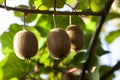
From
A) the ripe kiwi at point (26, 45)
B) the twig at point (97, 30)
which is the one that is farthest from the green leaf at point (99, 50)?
the ripe kiwi at point (26, 45)

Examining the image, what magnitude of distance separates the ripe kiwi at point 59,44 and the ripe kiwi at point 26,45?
0.04 metres

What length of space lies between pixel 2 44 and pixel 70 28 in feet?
1.40

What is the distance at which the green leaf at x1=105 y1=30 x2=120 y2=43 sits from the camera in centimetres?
163

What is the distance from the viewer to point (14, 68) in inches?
54.3

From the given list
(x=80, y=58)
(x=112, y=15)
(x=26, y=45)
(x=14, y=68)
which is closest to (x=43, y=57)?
(x=14, y=68)

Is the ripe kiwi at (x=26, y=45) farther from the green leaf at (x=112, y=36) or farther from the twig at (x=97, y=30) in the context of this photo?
the green leaf at (x=112, y=36)

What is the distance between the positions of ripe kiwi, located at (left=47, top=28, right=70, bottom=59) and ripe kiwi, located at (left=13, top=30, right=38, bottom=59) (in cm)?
4

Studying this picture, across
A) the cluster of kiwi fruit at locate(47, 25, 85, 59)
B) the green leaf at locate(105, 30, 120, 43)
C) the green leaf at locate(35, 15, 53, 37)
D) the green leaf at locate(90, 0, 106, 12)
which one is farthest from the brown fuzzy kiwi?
the green leaf at locate(105, 30, 120, 43)

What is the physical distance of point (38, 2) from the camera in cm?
111

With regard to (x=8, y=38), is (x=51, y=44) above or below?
above

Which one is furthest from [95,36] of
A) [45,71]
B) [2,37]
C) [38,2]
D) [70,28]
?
[2,37]

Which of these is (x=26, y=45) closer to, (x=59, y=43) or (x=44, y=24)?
(x=59, y=43)

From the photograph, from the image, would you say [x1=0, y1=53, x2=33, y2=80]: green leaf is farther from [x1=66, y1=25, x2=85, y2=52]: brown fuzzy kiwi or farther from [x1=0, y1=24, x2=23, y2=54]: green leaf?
[x1=66, y1=25, x2=85, y2=52]: brown fuzzy kiwi

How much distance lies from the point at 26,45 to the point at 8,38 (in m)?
0.36
